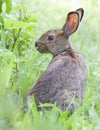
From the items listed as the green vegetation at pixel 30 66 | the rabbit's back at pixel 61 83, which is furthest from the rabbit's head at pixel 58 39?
the rabbit's back at pixel 61 83

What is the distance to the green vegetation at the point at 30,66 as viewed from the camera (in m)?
3.11

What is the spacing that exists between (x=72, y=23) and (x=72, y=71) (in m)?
0.87

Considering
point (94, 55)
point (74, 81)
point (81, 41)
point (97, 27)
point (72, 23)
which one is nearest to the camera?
point (74, 81)

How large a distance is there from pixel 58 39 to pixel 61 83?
90cm

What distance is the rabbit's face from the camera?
5.18m

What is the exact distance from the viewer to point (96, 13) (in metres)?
8.43

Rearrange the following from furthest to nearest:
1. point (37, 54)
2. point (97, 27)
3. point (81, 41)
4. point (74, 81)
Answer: point (97, 27) < point (81, 41) < point (37, 54) < point (74, 81)

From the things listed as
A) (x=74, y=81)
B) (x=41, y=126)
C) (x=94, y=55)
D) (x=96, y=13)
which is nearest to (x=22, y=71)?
(x=74, y=81)

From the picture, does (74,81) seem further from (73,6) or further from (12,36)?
(73,6)

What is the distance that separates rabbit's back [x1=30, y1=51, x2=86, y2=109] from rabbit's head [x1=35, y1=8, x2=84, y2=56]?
0.52m

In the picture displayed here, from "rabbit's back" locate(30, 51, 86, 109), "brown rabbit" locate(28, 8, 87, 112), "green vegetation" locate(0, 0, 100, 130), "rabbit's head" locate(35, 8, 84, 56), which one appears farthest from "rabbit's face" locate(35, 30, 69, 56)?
"rabbit's back" locate(30, 51, 86, 109)

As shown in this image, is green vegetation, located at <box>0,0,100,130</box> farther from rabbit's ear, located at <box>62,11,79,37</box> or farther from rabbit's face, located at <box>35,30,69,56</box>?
rabbit's ear, located at <box>62,11,79,37</box>

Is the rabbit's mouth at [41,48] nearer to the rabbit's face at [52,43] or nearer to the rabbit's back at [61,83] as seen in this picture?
the rabbit's face at [52,43]

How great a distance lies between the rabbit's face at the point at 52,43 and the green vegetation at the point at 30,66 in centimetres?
17
